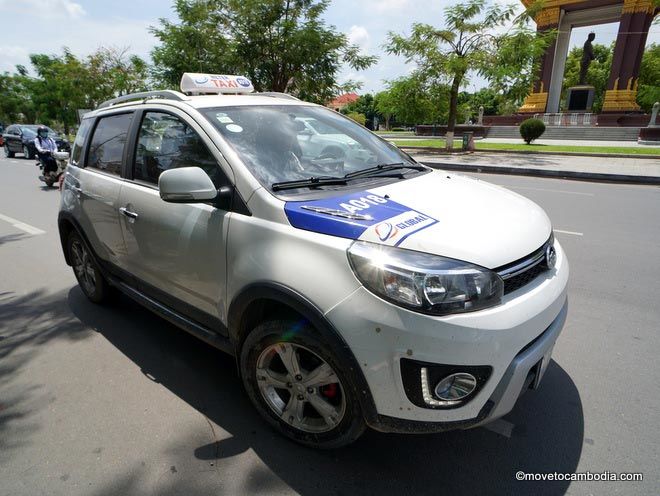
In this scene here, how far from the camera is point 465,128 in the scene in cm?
3048

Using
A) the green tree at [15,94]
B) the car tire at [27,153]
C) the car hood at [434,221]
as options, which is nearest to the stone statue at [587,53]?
the car tire at [27,153]

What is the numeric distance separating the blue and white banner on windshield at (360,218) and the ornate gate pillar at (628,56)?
36514mm

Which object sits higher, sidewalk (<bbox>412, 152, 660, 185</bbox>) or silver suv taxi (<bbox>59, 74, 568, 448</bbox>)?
silver suv taxi (<bbox>59, 74, 568, 448</bbox>)

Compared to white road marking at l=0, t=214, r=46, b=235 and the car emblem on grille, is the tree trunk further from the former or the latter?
the car emblem on grille

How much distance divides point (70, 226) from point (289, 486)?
323cm

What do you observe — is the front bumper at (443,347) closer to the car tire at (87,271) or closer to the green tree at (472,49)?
the car tire at (87,271)

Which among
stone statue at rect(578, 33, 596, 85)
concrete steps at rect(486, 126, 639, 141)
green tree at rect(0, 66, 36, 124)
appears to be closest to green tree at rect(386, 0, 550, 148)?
concrete steps at rect(486, 126, 639, 141)

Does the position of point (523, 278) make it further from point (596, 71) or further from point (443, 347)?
point (596, 71)

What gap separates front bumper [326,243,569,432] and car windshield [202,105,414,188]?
0.91 metres

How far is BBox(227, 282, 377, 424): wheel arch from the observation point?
1785mm

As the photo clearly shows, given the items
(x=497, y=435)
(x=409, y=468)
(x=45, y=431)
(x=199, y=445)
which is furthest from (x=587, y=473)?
(x=45, y=431)

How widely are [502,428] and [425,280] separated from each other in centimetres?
120

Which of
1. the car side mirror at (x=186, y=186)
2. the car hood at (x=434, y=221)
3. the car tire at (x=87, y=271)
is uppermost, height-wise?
the car side mirror at (x=186, y=186)

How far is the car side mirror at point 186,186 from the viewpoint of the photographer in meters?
2.12
